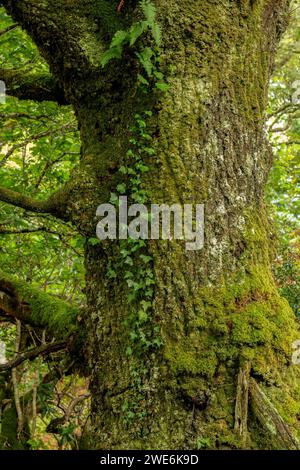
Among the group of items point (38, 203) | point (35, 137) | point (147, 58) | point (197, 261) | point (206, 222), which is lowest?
point (197, 261)

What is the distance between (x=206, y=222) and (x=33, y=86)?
204 centimetres

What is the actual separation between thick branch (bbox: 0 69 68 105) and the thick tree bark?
33cm

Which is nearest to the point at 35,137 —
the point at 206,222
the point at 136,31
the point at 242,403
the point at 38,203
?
the point at 38,203

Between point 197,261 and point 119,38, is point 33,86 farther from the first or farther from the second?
point 197,261

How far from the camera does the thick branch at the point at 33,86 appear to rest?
3996 millimetres

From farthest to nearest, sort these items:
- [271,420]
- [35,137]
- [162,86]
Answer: [35,137]
[162,86]
[271,420]

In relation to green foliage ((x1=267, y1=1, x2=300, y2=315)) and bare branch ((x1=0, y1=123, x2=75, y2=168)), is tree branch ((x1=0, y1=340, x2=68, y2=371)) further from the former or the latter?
green foliage ((x1=267, y1=1, x2=300, y2=315))

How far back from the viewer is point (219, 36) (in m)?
3.36

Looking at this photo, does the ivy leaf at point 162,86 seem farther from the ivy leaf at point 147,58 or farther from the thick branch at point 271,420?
the thick branch at point 271,420

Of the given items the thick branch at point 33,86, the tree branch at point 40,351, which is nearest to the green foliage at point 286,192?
the thick branch at point 33,86

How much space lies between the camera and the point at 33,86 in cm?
406

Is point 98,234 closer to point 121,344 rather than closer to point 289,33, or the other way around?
point 121,344
